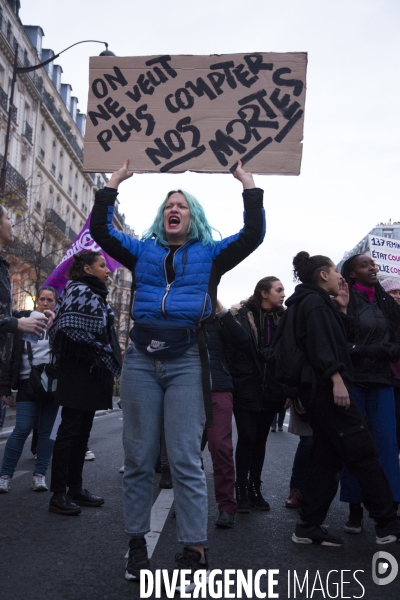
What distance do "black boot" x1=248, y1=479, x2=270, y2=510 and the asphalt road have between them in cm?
12

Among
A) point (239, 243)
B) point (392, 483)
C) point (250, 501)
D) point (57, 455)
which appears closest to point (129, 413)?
point (239, 243)

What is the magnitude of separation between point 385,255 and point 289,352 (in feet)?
35.7

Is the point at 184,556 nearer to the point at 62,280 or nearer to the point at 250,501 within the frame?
the point at 250,501

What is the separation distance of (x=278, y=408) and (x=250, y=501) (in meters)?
0.76

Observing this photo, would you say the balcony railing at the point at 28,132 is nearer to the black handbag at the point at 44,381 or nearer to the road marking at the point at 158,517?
the black handbag at the point at 44,381

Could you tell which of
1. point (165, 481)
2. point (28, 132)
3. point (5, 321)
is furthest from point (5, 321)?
point (28, 132)

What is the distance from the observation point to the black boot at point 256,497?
5418 millimetres

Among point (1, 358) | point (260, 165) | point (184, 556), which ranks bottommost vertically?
point (184, 556)

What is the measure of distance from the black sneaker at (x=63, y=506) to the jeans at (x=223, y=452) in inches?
38.2

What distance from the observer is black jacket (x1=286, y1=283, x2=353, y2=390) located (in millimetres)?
4137

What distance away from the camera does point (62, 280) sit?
8484mm

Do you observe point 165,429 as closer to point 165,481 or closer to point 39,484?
point 39,484

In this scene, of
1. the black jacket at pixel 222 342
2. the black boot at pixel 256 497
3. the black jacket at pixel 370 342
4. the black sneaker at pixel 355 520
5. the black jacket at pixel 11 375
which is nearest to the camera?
the black sneaker at pixel 355 520

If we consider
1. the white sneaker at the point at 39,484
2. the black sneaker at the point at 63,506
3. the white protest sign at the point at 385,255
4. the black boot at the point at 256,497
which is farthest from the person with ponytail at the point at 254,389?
the white protest sign at the point at 385,255
